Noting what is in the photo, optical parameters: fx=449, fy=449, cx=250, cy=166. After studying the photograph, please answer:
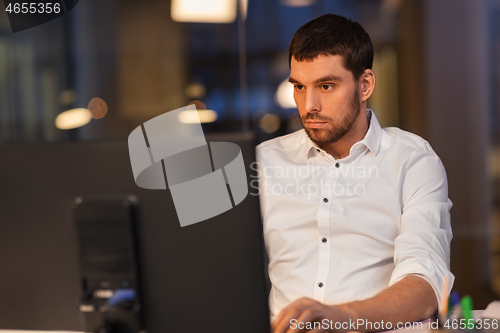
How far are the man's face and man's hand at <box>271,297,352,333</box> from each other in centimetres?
70

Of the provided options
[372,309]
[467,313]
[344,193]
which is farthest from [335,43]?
[467,313]

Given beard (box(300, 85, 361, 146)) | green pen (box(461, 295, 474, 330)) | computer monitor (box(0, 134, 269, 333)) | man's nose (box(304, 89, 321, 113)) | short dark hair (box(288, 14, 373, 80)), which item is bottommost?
green pen (box(461, 295, 474, 330))

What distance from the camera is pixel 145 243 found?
25.1 inches

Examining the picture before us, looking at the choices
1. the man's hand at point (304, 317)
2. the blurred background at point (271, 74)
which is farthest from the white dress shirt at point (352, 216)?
the blurred background at point (271, 74)

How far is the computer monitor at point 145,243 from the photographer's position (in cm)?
63

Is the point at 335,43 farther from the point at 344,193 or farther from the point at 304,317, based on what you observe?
the point at 304,317

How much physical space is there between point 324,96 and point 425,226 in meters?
0.50

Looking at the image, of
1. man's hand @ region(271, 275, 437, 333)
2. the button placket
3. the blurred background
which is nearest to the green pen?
man's hand @ region(271, 275, 437, 333)

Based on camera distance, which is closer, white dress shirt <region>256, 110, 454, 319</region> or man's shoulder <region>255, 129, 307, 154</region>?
white dress shirt <region>256, 110, 454, 319</region>

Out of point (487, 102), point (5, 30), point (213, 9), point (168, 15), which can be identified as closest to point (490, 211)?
point (487, 102)

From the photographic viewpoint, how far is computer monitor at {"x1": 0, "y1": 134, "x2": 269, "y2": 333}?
0.63 metres

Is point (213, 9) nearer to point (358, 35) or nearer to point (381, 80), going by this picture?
point (381, 80)

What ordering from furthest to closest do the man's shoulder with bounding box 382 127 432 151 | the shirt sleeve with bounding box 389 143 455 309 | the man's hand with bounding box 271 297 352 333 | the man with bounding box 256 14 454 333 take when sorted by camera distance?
the man's shoulder with bounding box 382 127 432 151 → the man with bounding box 256 14 454 333 → the shirt sleeve with bounding box 389 143 455 309 → the man's hand with bounding box 271 297 352 333

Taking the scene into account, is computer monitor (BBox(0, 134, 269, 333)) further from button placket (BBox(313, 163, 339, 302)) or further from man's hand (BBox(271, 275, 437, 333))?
button placket (BBox(313, 163, 339, 302))
